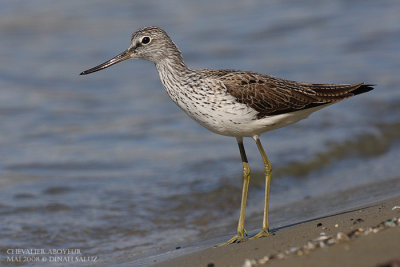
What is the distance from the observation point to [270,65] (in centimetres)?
1839

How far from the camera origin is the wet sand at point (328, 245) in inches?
248

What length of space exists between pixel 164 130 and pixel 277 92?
6433 mm

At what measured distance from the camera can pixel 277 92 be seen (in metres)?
8.94

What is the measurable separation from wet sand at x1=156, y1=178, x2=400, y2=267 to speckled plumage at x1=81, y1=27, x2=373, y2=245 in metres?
0.66

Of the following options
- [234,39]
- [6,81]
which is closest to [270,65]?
[234,39]

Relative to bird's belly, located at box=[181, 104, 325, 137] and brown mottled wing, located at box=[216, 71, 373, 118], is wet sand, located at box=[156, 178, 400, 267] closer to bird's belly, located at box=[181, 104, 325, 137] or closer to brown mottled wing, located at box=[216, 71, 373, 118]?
bird's belly, located at box=[181, 104, 325, 137]

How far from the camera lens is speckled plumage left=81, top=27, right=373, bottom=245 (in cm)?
850

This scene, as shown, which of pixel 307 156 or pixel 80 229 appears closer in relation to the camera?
pixel 80 229

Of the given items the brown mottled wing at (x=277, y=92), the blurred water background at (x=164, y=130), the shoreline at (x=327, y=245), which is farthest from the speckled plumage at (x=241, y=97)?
the blurred water background at (x=164, y=130)

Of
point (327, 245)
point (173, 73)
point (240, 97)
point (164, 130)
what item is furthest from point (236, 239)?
point (164, 130)

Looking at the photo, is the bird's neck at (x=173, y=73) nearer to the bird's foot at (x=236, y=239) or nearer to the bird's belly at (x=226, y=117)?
the bird's belly at (x=226, y=117)

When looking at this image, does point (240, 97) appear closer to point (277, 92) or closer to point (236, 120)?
point (236, 120)

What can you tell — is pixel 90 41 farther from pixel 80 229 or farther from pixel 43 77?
pixel 80 229

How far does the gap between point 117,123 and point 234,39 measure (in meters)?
6.43
